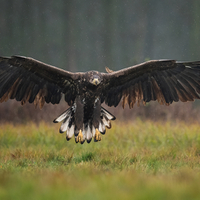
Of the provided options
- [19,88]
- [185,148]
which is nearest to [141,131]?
[185,148]

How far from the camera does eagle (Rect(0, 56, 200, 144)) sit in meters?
4.96

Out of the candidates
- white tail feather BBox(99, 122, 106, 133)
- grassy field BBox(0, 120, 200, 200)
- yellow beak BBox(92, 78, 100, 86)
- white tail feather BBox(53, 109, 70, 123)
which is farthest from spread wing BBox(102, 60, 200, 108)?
grassy field BBox(0, 120, 200, 200)

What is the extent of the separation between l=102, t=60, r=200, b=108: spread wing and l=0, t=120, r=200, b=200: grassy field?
98cm

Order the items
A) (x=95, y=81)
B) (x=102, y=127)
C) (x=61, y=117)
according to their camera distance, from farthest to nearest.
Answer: (x=102, y=127) → (x=61, y=117) → (x=95, y=81)

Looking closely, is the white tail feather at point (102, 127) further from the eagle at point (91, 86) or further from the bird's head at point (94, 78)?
the bird's head at point (94, 78)

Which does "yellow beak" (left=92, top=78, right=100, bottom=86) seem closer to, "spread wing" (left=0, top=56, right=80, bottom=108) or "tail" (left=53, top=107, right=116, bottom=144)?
"spread wing" (left=0, top=56, right=80, bottom=108)

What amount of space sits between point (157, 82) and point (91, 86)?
1158mm

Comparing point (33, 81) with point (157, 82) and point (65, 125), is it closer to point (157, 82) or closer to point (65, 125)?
point (65, 125)

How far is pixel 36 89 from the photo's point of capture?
207 inches

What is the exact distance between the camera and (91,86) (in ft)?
16.6

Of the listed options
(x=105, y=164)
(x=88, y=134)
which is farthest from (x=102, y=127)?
(x=105, y=164)

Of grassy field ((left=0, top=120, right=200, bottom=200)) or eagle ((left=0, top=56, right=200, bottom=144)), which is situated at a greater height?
eagle ((left=0, top=56, right=200, bottom=144))

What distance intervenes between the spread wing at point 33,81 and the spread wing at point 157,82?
2.26 feet

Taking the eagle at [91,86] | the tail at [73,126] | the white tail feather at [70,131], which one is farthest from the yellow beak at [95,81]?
the white tail feather at [70,131]
